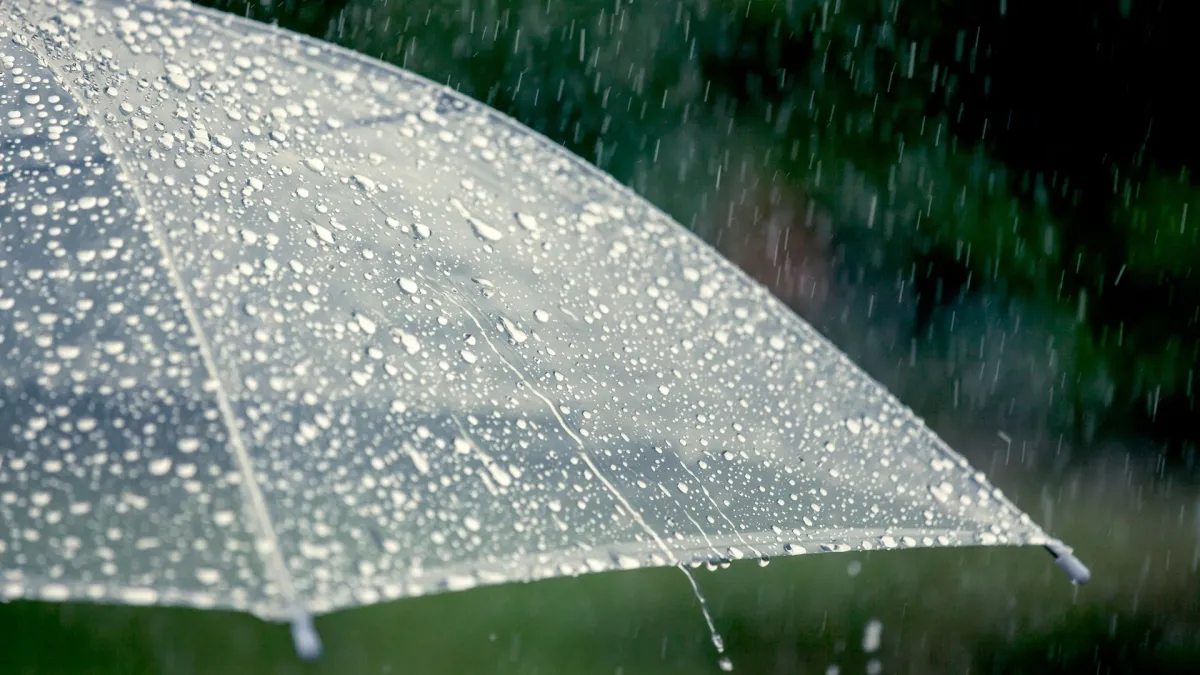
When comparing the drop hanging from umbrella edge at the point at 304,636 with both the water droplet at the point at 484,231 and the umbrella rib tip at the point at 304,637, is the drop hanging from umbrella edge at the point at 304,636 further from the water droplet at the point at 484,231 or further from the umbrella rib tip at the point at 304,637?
the water droplet at the point at 484,231

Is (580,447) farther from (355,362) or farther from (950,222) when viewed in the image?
(950,222)

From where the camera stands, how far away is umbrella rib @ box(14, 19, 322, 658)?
2.91 ft

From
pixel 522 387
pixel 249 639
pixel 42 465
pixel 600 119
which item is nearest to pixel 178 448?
pixel 42 465

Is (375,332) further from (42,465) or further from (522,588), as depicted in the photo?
(522,588)

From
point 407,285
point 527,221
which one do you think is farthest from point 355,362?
point 527,221

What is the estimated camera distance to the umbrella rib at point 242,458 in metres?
0.89

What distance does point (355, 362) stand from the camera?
1.20 meters

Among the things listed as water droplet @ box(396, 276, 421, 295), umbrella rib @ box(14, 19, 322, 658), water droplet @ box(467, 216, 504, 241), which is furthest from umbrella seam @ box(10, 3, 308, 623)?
water droplet @ box(467, 216, 504, 241)

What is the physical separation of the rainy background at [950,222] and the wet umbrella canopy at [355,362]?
1.97 metres

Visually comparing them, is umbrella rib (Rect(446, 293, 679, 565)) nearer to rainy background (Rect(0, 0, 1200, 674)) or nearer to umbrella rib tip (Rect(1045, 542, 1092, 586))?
umbrella rib tip (Rect(1045, 542, 1092, 586))

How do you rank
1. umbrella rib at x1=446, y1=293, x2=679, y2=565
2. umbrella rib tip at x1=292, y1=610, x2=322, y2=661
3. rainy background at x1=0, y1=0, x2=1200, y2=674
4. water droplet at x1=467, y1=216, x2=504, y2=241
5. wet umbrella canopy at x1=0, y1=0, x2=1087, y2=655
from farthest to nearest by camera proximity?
rainy background at x1=0, y1=0, x2=1200, y2=674 → water droplet at x1=467, y1=216, x2=504, y2=241 → umbrella rib at x1=446, y1=293, x2=679, y2=565 → wet umbrella canopy at x1=0, y1=0, x2=1087, y2=655 → umbrella rib tip at x1=292, y1=610, x2=322, y2=661

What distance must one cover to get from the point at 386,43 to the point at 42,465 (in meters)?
3.50

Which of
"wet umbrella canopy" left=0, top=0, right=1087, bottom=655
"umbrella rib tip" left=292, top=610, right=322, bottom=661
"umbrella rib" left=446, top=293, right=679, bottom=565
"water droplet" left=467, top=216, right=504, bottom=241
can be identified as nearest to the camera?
"umbrella rib tip" left=292, top=610, right=322, bottom=661

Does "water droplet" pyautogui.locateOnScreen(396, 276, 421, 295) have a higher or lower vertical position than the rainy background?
higher
